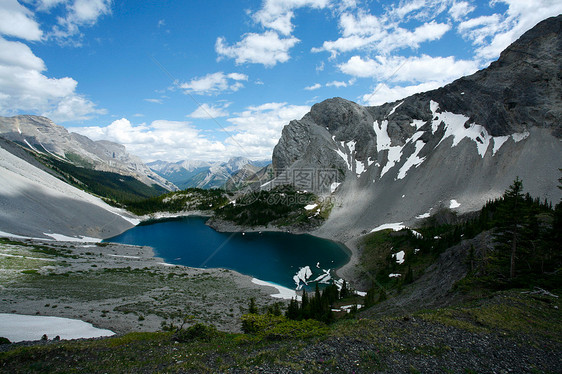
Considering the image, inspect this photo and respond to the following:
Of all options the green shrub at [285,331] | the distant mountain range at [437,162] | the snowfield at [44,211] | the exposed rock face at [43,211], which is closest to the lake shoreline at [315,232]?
the distant mountain range at [437,162]

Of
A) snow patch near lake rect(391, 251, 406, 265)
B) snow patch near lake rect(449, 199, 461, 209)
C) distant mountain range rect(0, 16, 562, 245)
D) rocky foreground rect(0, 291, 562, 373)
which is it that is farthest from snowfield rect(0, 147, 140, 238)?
snow patch near lake rect(449, 199, 461, 209)

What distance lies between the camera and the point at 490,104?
95000mm

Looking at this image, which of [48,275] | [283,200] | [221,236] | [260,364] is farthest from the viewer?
[283,200]

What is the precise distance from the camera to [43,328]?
62.1 feet

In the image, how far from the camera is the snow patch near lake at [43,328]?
17203mm

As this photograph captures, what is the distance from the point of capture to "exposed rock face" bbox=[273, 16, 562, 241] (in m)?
77.8

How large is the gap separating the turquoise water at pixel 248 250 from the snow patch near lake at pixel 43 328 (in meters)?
39.3

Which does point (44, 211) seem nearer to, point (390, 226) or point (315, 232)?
point (315, 232)

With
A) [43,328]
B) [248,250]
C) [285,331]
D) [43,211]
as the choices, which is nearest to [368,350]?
[285,331]

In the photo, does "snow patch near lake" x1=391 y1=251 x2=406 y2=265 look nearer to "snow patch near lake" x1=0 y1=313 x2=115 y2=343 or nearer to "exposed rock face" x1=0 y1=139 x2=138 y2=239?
"snow patch near lake" x1=0 y1=313 x2=115 y2=343

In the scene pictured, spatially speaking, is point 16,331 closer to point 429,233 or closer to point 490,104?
point 429,233

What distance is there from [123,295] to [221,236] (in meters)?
73.6

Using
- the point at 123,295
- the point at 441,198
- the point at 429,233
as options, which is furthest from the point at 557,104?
the point at 123,295

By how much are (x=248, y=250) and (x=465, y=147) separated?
279ft
